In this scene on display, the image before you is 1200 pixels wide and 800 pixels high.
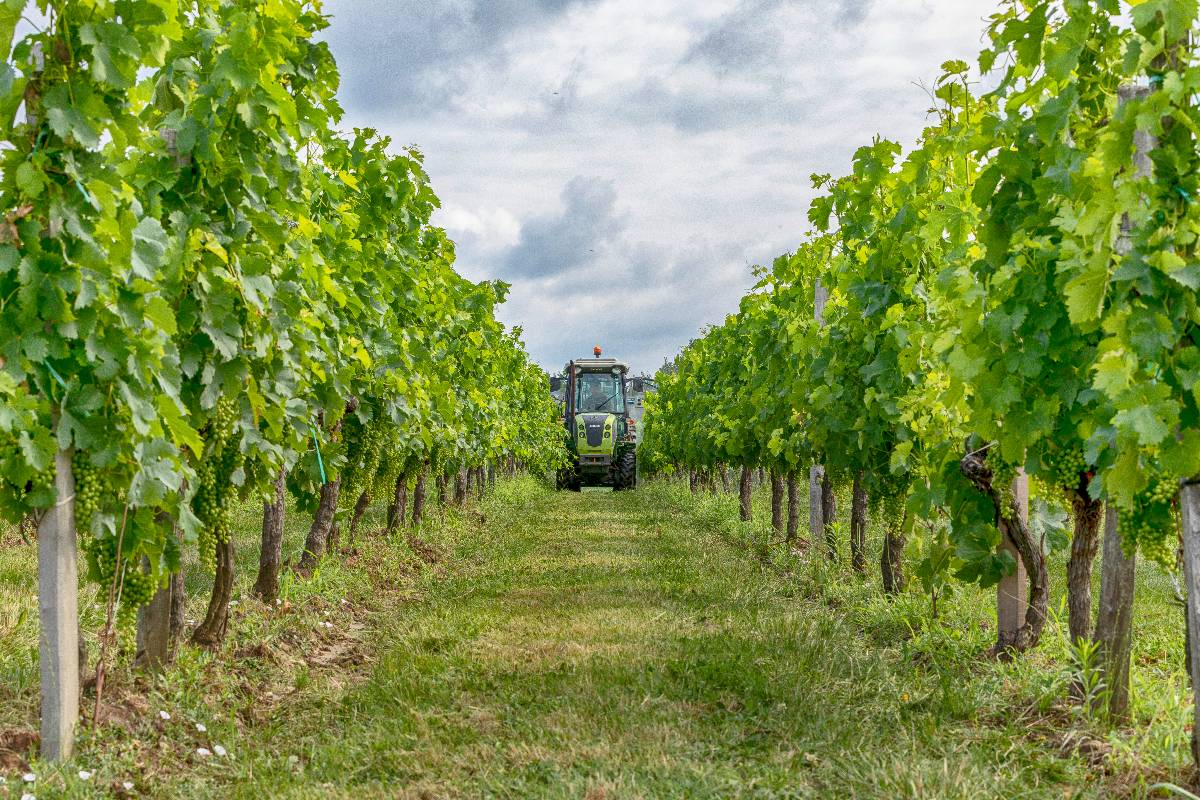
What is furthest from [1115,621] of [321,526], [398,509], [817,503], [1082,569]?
[398,509]

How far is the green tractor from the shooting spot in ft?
87.7

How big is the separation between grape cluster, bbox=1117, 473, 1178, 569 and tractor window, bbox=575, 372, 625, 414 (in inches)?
961

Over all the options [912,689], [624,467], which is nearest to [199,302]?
[912,689]

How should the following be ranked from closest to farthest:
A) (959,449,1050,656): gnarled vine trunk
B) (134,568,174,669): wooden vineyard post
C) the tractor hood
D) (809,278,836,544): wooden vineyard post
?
(134,568,174,669): wooden vineyard post < (959,449,1050,656): gnarled vine trunk < (809,278,836,544): wooden vineyard post < the tractor hood

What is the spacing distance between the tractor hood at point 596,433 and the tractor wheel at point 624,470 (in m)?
0.70

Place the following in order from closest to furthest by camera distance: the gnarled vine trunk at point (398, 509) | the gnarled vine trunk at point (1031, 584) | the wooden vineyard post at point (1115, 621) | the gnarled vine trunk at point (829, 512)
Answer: the wooden vineyard post at point (1115, 621)
the gnarled vine trunk at point (1031, 584)
the gnarled vine trunk at point (829, 512)
the gnarled vine trunk at point (398, 509)

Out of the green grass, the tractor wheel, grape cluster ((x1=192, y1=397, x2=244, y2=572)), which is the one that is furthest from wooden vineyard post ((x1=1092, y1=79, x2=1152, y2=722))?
the tractor wheel

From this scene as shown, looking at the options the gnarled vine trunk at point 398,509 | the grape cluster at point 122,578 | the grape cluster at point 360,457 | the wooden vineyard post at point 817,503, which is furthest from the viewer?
the gnarled vine trunk at point 398,509

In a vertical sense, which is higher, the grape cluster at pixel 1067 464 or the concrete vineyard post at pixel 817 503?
the grape cluster at pixel 1067 464

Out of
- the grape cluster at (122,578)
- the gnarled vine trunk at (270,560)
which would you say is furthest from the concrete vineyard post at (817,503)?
the grape cluster at (122,578)

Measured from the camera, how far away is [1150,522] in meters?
3.14

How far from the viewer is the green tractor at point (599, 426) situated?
26.7 meters

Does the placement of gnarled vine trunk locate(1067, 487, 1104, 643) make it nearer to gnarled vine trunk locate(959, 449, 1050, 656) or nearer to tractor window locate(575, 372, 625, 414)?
gnarled vine trunk locate(959, 449, 1050, 656)

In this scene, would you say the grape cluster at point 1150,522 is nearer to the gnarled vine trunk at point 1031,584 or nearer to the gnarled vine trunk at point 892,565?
the gnarled vine trunk at point 1031,584
